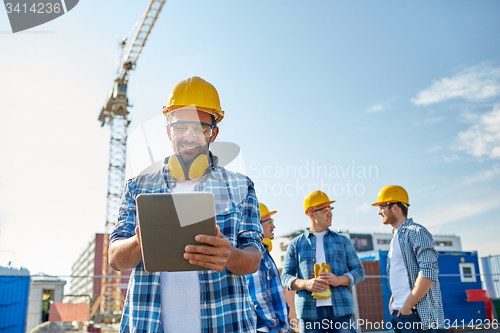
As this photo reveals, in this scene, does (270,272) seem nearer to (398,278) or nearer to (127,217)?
(398,278)

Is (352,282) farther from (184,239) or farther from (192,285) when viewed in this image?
(184,239)

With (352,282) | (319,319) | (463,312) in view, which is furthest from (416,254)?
(463,312)

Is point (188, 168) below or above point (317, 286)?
above

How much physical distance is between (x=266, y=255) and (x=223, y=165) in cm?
201

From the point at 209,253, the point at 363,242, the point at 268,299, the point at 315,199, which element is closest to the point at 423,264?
the point at 268,299

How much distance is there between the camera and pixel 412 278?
3.98 m

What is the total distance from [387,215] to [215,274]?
331cm

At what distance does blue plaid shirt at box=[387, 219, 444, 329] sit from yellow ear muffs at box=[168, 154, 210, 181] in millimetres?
2845

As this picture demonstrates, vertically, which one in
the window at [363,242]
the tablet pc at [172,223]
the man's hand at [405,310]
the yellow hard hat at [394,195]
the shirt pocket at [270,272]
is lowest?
the man's hand at [405,310]

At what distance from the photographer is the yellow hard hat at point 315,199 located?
523 centimetres

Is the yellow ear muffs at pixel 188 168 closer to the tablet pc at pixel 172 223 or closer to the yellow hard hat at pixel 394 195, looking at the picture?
the tablet pc at pixel 172 223

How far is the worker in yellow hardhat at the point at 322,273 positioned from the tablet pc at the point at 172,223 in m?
3.16

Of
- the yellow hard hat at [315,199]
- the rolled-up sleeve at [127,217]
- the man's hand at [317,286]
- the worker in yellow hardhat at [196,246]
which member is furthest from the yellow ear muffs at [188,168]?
the yellow hard hat at [315,199]

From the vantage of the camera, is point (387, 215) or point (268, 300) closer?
point (268, 300)
